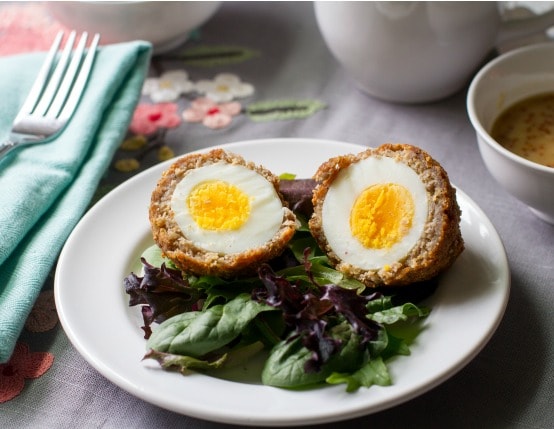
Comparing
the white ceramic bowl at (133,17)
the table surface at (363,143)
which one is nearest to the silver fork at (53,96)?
the white ceramic bowl at (133,17)

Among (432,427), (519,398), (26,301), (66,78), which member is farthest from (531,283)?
(66,78)

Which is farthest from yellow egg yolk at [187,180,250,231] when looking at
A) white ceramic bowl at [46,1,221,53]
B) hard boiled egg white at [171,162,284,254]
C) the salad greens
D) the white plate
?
white ceramic bowl at [46,1,221,53]

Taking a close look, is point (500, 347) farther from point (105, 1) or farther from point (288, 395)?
point (105, 1)

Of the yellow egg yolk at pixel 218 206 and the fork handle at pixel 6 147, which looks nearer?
the yellow egg yolk at pixel 218 206

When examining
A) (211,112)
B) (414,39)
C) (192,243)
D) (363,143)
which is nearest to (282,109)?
(211,112)

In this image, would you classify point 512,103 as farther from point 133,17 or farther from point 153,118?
point 133,17

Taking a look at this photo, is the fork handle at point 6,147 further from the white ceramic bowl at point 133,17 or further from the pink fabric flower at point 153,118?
the white ceramic bowl at point 133,17
